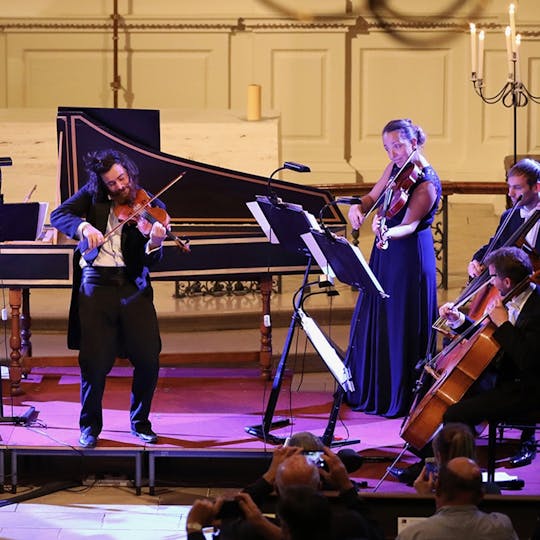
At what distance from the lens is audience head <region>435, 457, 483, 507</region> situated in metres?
4.11

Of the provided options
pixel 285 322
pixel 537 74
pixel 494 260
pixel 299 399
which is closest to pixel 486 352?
pixel 494 260

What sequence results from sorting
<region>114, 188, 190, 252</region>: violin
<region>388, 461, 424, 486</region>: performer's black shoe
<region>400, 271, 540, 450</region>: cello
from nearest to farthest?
<region>400, 271, 540, 450</region>: cello
<region>388, 461, 424, 486</region>: performer's black shoe
<region>114, 188, 190, 252</region>: violin

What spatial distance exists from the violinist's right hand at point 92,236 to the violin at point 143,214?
15 cm

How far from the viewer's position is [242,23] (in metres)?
12.3

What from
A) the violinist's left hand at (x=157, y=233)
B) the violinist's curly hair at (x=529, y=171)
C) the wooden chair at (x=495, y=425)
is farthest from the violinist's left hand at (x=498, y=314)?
the violinist's left hand at (x=157, y=233)

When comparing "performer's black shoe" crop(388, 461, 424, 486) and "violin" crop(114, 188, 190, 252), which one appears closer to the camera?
"performer's black shoe" crop(388, 461, 424, 486)

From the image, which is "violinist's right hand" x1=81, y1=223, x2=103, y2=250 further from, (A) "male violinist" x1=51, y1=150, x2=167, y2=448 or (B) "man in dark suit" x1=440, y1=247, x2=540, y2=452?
(B) "man in dark suit" x1=440, y1=247, x2=540, y2=452

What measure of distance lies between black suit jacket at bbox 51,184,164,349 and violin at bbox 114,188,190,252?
7 centimetres

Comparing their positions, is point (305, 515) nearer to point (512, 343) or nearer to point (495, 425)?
point (512, 343)

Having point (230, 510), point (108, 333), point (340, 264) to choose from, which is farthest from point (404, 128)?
point (230, 510)

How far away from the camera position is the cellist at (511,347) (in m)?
5.73

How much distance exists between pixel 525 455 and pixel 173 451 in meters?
1.78

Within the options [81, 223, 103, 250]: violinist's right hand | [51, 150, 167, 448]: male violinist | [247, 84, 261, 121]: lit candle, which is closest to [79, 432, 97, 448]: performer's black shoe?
[51, 150, 167, 448]: male violinist

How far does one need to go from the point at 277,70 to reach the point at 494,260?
6764 millimetres
